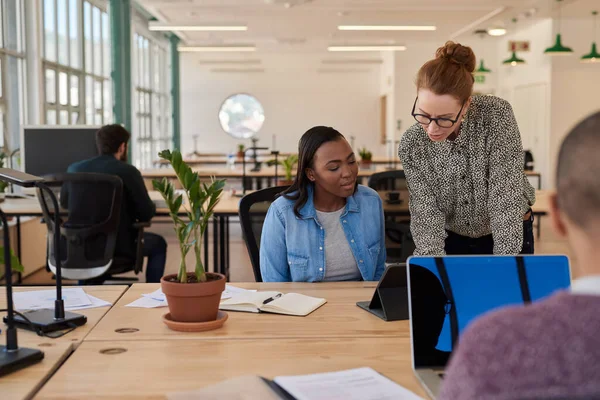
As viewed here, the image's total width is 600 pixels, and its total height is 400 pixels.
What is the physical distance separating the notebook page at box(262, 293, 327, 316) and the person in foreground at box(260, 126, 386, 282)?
32cm

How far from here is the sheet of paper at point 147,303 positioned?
185 cm

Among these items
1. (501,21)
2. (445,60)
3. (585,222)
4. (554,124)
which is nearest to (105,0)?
(501,21)

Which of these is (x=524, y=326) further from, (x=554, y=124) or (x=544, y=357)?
(x=554, y=124)

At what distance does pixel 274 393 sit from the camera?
118cm

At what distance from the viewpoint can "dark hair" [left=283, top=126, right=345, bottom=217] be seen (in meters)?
2.28

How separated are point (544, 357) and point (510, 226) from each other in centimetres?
148

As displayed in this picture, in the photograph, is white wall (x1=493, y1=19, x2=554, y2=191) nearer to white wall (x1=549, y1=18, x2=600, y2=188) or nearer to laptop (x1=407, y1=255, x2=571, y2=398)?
white wall (x1=549, y1=18, x2=600, y2=188)

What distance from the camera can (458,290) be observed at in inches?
53.4

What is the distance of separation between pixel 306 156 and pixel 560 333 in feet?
5.76

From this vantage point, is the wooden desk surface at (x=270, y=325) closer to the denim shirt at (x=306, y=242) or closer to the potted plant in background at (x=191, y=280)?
the potted plant in background at (x=191, y=280)

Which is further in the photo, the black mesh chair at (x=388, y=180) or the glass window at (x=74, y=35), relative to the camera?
the glass window at (x=74, y=35)

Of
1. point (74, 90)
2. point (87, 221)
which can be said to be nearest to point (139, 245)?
point (87, 221)

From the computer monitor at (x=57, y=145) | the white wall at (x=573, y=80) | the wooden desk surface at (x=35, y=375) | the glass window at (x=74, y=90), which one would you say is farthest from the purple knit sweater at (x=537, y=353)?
the white wall at (x=573, y=80)

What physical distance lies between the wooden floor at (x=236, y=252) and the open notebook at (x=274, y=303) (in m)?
3.40
